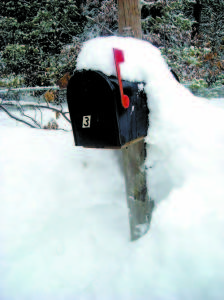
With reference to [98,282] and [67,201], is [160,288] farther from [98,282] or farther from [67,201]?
[67,201]

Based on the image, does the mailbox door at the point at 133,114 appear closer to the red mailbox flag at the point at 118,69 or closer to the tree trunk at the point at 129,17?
the red mailbox flag at the point at 118,69

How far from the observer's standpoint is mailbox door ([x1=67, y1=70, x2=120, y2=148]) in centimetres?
126

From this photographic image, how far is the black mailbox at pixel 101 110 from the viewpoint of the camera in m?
1.26

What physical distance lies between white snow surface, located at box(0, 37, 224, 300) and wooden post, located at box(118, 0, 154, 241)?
0.09 meters

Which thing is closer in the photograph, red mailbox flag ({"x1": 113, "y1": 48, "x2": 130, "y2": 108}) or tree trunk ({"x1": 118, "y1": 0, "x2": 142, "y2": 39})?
red mailbox flag ({"x1": 113, "y1": 48, "x2": 130, "y2": 108})

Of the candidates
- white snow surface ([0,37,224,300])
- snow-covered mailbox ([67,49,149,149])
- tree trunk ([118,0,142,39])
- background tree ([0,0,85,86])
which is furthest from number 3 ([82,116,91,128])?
background tree ([0,0,85,86])

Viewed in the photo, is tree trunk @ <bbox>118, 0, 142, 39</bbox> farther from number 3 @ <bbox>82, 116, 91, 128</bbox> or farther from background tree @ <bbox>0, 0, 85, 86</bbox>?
background tree @ <bbox>0, 0, 85, 86</bbox>

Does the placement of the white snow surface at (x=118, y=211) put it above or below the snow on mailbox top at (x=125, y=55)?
below

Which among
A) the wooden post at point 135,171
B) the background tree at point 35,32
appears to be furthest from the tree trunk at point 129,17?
the background tree at point 35,32

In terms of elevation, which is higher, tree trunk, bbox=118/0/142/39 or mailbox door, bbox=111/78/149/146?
tree trunk, bbox=118/0/142/39

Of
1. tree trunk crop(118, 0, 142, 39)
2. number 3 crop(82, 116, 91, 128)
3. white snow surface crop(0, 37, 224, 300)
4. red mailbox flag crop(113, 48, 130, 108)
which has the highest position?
tree trunk crop(118, 0, 142, 39)

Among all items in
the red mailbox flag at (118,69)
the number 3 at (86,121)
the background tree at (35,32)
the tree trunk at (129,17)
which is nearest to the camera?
the red mailbox flag at (118,69)

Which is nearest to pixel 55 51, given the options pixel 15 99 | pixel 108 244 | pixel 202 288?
pixel 15 99

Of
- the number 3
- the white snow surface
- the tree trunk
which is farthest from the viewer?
the tree trunk
